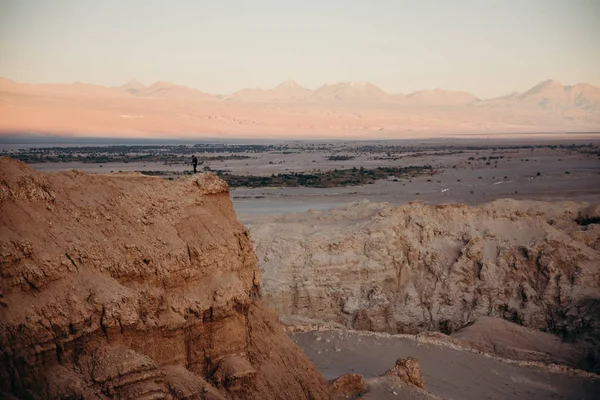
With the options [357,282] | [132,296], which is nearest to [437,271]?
[357,282]

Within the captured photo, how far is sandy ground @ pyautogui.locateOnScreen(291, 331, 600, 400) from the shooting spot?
1565cm

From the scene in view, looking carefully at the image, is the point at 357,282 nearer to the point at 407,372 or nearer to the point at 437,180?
the point at 407,372

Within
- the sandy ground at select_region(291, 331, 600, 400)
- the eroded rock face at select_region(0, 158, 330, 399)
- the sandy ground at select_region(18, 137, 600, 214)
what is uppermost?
the eroded rock face at select_region(0, 158, 330, 399)

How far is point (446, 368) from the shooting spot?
16469 millimetres

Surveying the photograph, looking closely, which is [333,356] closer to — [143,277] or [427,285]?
[427,285]

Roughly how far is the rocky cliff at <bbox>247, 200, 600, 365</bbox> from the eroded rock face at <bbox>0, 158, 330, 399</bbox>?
28.5 feet

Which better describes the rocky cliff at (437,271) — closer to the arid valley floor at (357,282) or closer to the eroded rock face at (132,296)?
the arid valley floor at (357,282)

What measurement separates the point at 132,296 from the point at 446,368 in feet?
31.9

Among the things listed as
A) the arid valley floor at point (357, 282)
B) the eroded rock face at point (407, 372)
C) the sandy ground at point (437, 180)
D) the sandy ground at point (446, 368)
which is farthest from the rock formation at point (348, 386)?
the sandy ground at point (437, 180)

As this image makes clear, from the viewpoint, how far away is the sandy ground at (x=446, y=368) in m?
15.6

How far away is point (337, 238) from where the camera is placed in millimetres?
21672

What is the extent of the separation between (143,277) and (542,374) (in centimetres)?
1128

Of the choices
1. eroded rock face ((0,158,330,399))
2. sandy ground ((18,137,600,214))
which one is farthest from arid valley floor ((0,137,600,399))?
sandy ground ((18,137,600,214))

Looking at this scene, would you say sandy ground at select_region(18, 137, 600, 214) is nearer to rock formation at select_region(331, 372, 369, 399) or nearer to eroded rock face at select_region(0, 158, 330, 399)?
rock formation at select_region(331, 372, 369, 399)
